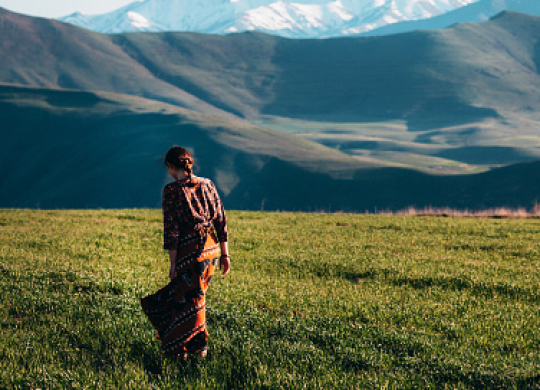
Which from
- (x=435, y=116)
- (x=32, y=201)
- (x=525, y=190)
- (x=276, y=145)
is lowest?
(x=32, y=201)

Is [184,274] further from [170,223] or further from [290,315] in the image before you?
[290,315]

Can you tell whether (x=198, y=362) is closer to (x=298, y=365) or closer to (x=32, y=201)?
(x=298, y=365)

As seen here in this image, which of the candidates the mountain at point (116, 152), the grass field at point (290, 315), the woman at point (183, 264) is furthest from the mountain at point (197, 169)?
the woman at point (183, 264)

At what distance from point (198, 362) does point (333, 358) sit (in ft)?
4.78

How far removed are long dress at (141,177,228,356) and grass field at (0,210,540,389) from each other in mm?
319

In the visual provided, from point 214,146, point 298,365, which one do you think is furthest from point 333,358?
point 214,146

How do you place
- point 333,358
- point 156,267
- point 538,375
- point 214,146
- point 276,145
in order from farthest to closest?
1. point 276,145
2. point 214,146
3. point 156,267
4. point 333,358
5. point 538,375

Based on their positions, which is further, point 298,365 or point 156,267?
point 156,267

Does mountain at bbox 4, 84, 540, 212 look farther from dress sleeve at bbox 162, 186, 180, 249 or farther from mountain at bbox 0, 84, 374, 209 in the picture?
dress sleeve at bbox 162, 186, 180, 249

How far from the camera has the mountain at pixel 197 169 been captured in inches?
3226

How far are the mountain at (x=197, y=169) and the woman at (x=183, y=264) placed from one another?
66.1 metres

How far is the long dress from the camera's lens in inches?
231

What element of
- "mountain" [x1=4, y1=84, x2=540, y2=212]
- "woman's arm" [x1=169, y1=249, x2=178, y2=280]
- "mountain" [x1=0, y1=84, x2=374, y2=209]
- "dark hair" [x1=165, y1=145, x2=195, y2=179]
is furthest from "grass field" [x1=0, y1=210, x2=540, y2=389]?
"mountain" [x1=0, y1=84, x2=374, y2=209]

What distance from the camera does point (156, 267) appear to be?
11.5 meters
